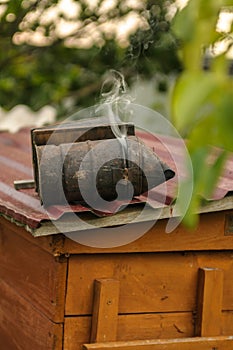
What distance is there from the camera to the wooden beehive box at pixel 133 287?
3.01 m

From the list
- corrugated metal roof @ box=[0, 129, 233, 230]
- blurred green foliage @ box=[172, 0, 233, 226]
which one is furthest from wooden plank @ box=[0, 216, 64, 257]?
blurred green foliage @ box=[172, 0, 233, 226]

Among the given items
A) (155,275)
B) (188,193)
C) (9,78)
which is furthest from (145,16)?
(188,193)

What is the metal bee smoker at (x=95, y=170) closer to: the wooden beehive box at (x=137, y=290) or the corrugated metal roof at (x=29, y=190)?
the corrugated metal roof at (x=29, y=190)

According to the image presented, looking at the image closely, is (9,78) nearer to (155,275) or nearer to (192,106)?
(155,275)

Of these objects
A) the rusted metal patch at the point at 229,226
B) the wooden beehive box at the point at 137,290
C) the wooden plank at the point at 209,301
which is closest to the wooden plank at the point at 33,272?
the wooden beehive box at the point at 137,290

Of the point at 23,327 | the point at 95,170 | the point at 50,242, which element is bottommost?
the point at 23,327

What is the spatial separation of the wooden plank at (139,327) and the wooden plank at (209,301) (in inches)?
2.7

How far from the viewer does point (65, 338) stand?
9.99 feet

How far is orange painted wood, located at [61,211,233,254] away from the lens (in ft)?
10.1

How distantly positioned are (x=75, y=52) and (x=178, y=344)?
204 inches

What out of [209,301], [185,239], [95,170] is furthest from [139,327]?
[95,170]

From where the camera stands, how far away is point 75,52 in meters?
7.84

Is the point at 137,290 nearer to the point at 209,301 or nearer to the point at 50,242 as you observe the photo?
the point at 209,301

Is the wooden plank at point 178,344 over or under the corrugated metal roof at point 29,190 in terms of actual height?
under
